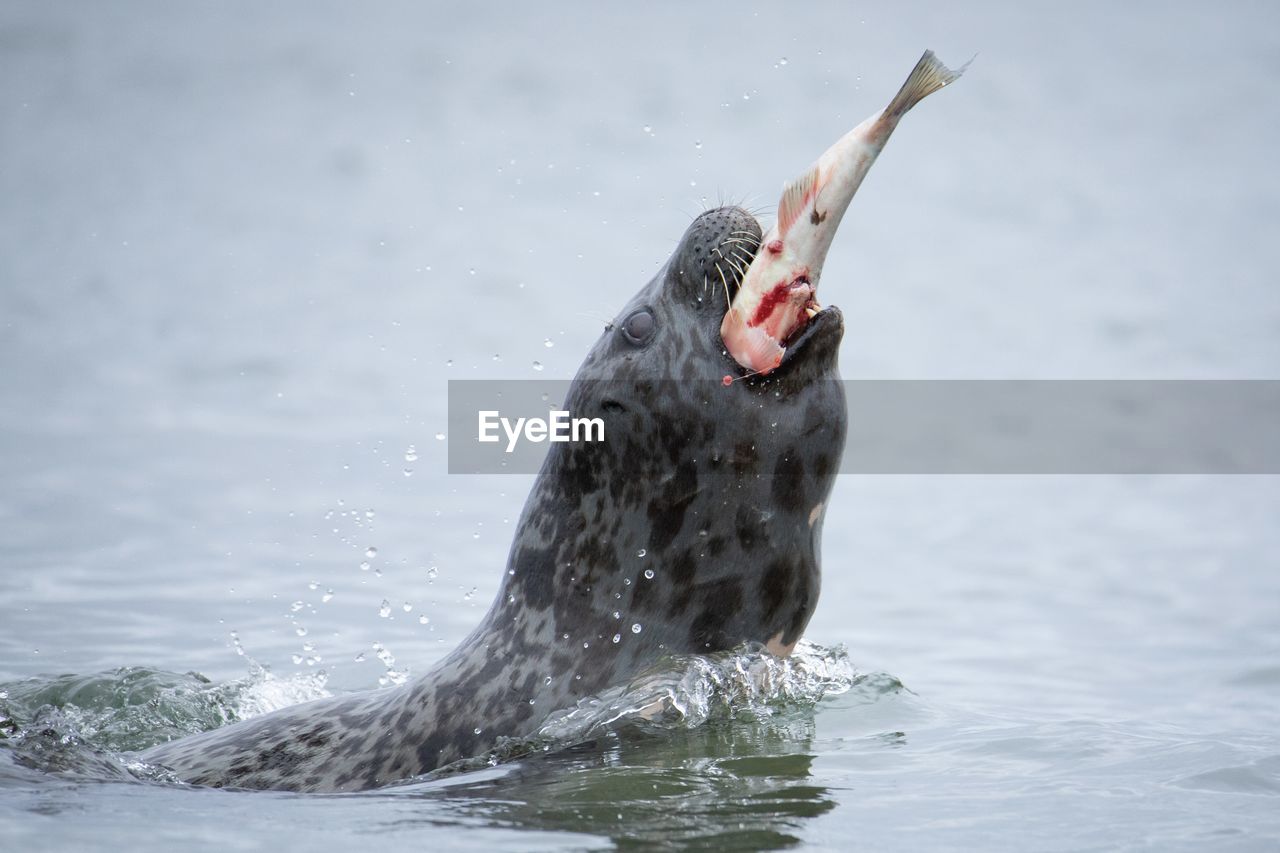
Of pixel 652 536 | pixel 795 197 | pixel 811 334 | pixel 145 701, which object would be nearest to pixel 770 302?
pixel 811 334

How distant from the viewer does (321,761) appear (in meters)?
4.71

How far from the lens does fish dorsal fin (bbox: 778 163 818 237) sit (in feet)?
15.1

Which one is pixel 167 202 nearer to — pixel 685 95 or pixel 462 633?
pixel 685 95

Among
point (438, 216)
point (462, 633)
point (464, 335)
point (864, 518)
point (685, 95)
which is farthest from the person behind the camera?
point (685, 95)

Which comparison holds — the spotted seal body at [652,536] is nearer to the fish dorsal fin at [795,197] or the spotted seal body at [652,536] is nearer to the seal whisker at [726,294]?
the seal whisker at [726,294]

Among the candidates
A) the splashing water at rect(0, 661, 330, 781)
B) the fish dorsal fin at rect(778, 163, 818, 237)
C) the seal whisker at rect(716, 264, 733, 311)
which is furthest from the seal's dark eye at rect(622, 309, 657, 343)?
the splashing water at rect(0, 661, 330, 781)

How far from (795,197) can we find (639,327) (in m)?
0.56

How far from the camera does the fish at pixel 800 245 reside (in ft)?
14.9

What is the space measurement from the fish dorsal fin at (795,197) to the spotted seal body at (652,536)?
15 cm

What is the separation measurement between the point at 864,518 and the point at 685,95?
9073 mm

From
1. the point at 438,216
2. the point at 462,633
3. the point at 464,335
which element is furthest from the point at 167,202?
the point at 462,633

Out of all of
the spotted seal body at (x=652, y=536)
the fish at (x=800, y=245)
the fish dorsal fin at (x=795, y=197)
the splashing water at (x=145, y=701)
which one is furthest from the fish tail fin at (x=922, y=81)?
the splashing water at (x=145, y=701)

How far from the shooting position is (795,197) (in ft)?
15.2

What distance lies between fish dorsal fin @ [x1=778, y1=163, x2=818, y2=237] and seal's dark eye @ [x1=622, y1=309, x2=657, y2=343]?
434mm
